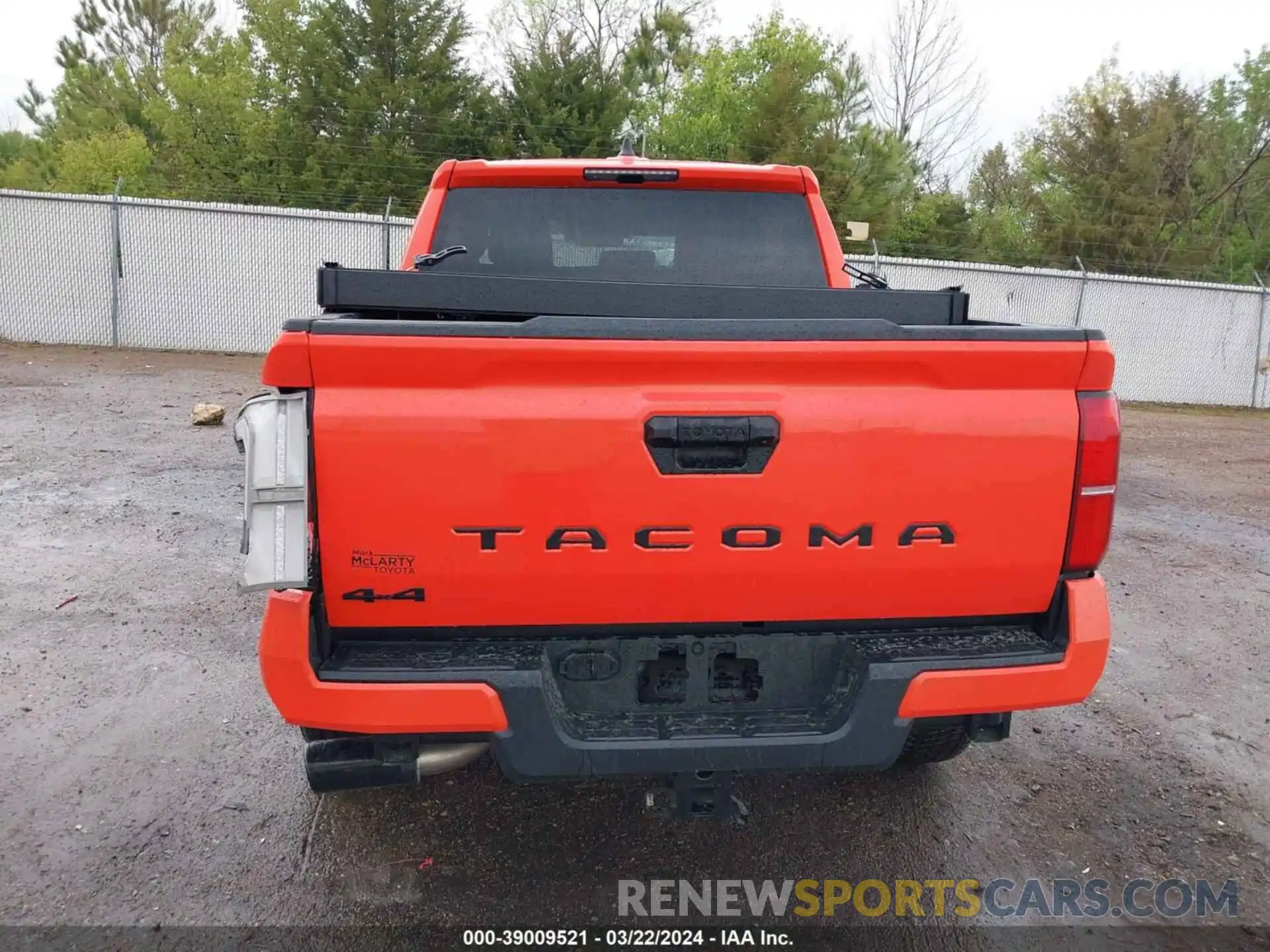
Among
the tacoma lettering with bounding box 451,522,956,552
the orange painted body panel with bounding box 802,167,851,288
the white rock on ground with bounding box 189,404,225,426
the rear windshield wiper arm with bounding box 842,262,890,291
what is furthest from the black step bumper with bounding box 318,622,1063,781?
the white rock on ground with bounding box 189,404,225,426

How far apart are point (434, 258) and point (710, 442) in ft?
5.70

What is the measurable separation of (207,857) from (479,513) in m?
1.62

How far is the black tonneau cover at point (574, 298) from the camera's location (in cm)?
254

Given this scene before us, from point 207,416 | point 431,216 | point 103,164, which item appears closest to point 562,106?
point 103,164

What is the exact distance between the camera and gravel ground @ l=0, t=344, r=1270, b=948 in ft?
8.71

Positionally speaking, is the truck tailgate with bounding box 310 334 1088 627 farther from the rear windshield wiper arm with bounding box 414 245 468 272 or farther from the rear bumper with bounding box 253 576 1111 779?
the rear windshield wiper arm with bounding box 414 245 468 272

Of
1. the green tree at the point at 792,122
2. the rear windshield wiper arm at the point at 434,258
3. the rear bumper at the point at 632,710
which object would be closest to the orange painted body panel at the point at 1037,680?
the rear bumper at the point at 632,710

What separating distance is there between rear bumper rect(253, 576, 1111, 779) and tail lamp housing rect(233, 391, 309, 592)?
9 centimetres

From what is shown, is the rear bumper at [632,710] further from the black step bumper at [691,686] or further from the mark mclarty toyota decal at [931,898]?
the mark mclarty toyota decal at [931,898]

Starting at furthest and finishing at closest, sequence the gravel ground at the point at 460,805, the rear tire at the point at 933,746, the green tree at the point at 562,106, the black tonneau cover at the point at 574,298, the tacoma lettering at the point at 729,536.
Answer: the green tree at the point at 562,106
the rear tire at the point at 933,746
the gravel ground at the point at 460,805
the black tonneau cover at the point at 574,298
the tacoma lettering at the point at 729,536

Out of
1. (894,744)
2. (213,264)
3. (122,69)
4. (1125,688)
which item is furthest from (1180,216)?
(122,69)

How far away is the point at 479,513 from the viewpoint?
2119 mm

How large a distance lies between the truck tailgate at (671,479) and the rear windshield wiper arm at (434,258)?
56.8 inches

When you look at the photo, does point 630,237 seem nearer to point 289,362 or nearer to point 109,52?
point 289,362
